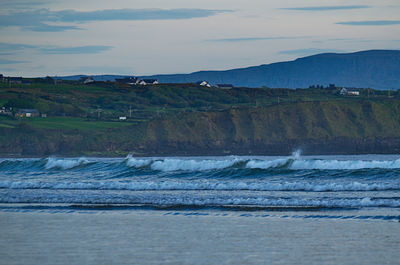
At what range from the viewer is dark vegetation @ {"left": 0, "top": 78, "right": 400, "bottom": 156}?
7256cm

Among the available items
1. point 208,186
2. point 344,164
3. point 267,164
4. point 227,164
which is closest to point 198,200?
point 208,186

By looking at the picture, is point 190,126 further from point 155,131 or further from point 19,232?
point 19,232

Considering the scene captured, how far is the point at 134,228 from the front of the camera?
18.9 metres

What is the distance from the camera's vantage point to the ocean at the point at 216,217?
15.3 m

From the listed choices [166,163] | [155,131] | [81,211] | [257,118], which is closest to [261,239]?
[81,211]

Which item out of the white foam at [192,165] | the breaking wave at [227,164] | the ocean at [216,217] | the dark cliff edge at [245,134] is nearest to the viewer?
the ocean at [216,217]

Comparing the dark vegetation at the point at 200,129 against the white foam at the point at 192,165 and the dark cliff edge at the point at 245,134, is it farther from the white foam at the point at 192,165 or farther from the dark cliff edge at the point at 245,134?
the white foam at the point at 192,165

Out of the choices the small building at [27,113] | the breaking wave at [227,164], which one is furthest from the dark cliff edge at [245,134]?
A: the breaking wave at [227,164]

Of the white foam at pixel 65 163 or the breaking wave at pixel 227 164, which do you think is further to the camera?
the white foam at pixel 65 163

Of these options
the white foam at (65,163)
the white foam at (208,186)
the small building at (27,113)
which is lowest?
the white foam at (65,163)

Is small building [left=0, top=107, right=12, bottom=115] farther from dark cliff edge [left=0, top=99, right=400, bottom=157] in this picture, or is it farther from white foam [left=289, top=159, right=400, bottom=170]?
white foam [left=289, top=159, right=400, bottom=170]

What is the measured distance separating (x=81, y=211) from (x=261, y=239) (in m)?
8.46

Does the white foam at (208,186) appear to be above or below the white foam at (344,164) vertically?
below

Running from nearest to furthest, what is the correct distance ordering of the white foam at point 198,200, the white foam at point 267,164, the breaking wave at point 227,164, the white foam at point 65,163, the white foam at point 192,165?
1. the white foam at point 198,200
2. the breaking wave at point 227,164
3. the white foam at point 267,164
4. the white foam at point 192,165
5. the white foam at point 65,163
